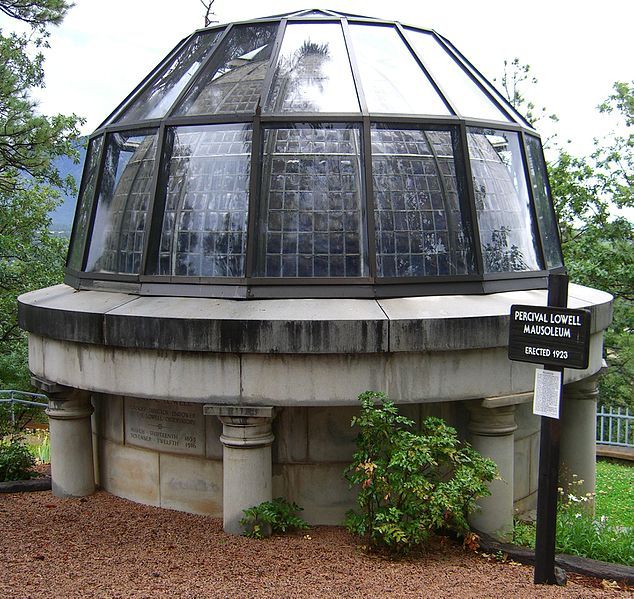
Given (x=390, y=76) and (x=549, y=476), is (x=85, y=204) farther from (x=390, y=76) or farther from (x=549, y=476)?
(x=549, y=476)

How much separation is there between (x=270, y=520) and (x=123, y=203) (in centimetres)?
447

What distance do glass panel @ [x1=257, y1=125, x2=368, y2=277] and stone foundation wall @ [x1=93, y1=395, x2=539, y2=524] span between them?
1.61 m

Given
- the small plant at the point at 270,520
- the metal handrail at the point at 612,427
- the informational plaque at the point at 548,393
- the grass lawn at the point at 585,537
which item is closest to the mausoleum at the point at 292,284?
the small plant at the point at 270,520

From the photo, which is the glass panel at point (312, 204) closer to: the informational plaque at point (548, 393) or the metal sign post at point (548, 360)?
the metal sign post at point (548, 360)

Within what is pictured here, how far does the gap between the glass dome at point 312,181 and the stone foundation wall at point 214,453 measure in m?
1.37

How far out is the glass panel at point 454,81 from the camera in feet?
32.2

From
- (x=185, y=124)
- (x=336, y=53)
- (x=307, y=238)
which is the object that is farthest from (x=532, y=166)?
(x=185, y=124)

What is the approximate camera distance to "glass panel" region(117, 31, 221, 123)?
9875 millimetres

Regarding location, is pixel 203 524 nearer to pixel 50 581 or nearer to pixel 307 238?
pixel 50 581

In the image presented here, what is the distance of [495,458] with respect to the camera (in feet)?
26.7

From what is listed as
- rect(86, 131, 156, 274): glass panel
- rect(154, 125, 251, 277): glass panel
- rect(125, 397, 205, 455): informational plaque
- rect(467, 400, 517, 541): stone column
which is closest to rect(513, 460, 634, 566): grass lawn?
rect(467, 400, 517, 541): stone column

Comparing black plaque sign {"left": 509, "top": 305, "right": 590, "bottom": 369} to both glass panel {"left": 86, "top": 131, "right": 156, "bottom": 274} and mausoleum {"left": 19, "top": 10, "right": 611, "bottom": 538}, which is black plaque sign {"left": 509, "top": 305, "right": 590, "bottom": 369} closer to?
mausoleum {"left": 19, "top": 10, "right": 611, "bottom": 538}

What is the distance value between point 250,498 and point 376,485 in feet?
4.59

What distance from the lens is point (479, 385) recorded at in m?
Result: 7.95
